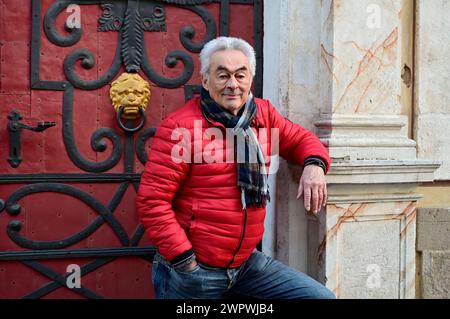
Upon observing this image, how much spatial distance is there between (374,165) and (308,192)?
0.53 metres

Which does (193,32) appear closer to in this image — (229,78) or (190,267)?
(229,78)

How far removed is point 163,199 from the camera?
2137mm

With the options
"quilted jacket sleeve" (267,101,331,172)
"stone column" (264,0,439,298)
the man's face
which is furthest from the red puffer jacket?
"stone column" (264,0,439,298)

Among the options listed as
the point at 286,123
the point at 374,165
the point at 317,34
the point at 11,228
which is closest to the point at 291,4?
the point at 317,34

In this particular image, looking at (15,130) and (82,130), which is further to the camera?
(82,130)

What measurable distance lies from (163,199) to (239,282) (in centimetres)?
48

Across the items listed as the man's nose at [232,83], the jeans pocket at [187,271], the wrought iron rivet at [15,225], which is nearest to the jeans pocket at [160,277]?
the jeans pocket at [187,271]

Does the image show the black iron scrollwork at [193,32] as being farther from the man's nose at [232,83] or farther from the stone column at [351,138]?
the man's nose at [232,83]

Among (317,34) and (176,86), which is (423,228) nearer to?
(317,34)

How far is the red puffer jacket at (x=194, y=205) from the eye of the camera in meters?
2.12

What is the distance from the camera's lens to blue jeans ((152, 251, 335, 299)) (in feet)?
7.14

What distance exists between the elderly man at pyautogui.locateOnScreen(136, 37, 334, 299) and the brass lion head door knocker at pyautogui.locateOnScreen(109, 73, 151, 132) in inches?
23.9

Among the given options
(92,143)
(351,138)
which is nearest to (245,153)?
(351,138)

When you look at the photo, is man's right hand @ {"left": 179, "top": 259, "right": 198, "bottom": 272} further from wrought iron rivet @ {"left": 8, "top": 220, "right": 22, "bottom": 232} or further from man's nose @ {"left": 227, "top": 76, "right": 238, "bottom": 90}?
wrought iron rivet @ {"left": 8, "top": 220, "right": 22, "bottom": 232}
